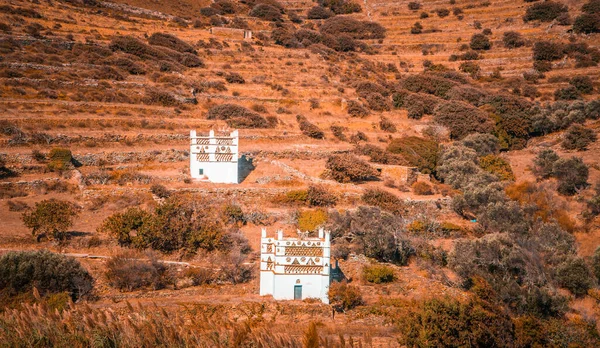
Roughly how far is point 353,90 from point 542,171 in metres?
18.8

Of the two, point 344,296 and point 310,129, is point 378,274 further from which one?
point 310,129

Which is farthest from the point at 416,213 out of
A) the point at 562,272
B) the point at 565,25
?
the point at 565,25

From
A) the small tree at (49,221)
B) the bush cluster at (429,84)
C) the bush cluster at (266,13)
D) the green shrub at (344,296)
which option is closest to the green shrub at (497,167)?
the bush cluster at (429,84)

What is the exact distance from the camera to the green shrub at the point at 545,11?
67.4 m

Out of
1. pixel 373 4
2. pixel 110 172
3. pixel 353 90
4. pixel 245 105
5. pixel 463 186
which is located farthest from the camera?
pixel 373 4

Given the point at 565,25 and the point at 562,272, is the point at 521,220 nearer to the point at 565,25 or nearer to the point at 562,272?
the point at 562,272

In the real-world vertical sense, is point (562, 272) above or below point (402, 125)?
below

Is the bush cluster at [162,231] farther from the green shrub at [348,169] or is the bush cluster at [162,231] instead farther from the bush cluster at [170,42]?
the bush cluster at [170,42]

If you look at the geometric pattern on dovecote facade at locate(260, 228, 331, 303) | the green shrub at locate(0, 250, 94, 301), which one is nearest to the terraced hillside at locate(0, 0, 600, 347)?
the green shrub at locate(0, 250, 94, 301)

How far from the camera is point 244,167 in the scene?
3209cm

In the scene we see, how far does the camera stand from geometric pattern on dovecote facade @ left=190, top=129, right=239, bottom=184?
28.8 m

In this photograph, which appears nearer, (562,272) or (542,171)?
(562,272)

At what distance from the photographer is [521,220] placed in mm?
27016

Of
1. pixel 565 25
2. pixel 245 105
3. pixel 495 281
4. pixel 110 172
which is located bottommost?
pixel 495 281
